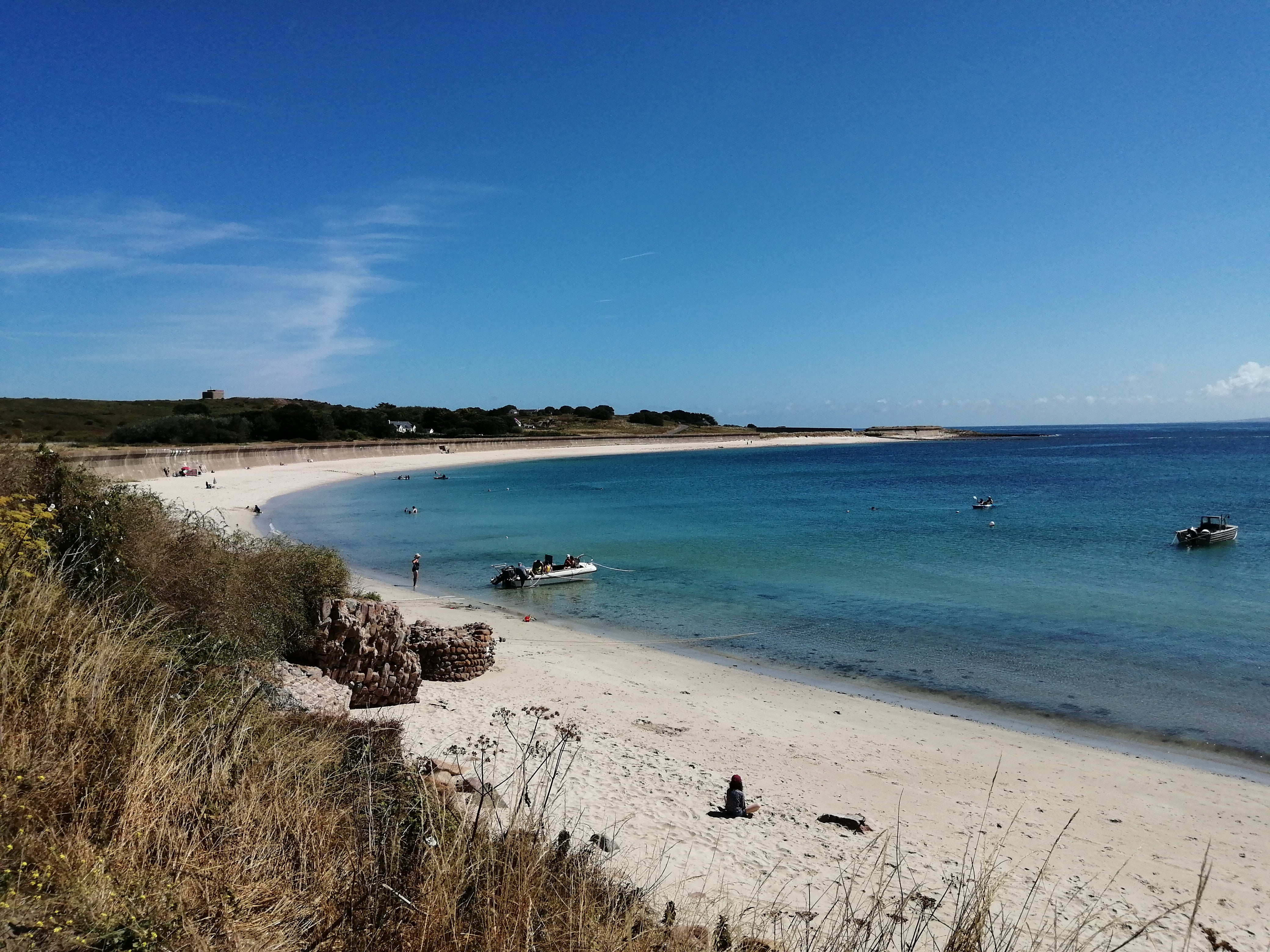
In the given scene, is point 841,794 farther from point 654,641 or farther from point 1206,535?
point 1206,535

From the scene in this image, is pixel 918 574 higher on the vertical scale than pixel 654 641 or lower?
higher

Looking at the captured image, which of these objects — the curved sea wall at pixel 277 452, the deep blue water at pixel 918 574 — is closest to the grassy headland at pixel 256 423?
the curved sea wall at pixel 277 452

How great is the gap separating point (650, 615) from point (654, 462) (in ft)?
264

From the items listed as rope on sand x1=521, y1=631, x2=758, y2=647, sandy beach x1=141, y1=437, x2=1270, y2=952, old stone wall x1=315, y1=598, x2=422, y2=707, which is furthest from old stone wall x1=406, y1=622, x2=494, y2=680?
rope on sand x1=521, y1=631, x2=758, y2=647

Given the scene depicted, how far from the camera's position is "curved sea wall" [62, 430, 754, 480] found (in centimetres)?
5088

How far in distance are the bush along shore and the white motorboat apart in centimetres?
1662

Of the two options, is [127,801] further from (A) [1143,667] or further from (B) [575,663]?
(A) [1143,667]

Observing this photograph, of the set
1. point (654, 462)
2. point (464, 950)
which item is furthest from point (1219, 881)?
point (654, 462)

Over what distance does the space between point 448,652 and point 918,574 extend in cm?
1822

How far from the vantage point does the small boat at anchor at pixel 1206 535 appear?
103ft

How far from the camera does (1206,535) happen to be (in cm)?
3167

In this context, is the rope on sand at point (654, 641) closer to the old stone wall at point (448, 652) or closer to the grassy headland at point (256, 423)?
the old stone wall at point (448, 652)

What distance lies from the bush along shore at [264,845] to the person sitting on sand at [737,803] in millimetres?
1439

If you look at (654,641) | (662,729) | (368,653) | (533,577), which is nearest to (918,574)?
(654,641)
